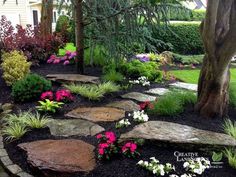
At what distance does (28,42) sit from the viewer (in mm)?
8055

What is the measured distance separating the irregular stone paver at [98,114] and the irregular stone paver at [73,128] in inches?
7.0

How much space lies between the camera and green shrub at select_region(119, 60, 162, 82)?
7172 millimetres

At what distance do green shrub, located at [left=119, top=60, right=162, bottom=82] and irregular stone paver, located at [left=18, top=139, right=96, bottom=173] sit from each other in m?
3.67

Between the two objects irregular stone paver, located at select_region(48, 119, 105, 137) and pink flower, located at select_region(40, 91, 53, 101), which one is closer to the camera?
irregular stone paver, located at select_region(48, 119, 105, 137)

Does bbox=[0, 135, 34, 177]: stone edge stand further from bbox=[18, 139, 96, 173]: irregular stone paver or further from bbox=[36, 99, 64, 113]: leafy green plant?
bbox=[36, 99, 64, 113]: leafy green plant

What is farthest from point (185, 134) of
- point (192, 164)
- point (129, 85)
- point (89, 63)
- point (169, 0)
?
point (89, 63)

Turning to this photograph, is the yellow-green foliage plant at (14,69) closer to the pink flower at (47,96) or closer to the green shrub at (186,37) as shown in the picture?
the pink flower at (47,96)

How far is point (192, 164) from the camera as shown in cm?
318

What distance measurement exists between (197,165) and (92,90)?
2.76 meters

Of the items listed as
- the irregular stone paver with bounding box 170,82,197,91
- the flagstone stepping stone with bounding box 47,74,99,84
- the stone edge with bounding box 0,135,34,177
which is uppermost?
the flagstone stepping stone with bounding box 47,74,99,84

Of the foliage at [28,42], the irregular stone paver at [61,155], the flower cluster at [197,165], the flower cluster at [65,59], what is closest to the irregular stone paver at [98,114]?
the irregular stone paver at [61,155]

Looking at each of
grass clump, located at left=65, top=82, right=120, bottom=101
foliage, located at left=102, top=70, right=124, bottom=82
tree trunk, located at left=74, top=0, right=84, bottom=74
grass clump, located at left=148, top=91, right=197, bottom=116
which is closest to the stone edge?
grass clump, located at left=65, top=82, right=120, bottom=101

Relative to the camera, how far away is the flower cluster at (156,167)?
10.0ft

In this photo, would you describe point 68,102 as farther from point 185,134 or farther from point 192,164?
point 192,164
